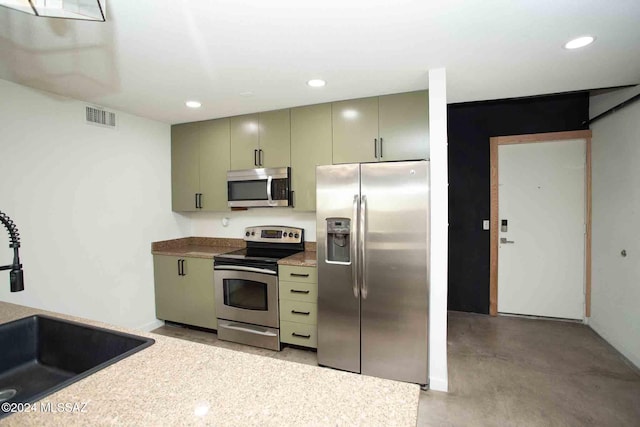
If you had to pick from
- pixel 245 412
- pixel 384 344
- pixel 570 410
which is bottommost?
pixel 570 410

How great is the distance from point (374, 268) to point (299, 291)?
2.58ft

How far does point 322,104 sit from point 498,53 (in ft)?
4.78

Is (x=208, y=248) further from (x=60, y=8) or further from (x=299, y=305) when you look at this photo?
(x=60, y=8)

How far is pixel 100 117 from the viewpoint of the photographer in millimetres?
2840

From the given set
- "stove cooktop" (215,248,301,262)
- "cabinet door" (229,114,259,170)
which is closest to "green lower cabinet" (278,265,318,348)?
"stove cooktop" (215,248,301,262)

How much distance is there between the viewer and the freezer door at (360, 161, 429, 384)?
2.20m

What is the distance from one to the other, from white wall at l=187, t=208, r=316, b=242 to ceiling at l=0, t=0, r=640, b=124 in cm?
128

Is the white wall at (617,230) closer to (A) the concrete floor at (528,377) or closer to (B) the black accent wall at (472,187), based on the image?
(A) the concrete floor at (528,377)

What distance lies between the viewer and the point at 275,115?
3070 mm

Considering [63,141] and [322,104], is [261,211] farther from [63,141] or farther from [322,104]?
[63,141]

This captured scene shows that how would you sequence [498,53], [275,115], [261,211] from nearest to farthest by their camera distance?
[498,53] < [275,115] < [261,211]

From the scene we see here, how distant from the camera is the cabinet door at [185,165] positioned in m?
3.46

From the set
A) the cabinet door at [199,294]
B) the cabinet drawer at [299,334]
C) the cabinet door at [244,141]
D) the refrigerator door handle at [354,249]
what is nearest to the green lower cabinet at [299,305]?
the cabinet drawer at [299,334]

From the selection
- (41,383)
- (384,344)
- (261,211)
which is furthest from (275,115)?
(41,383)
